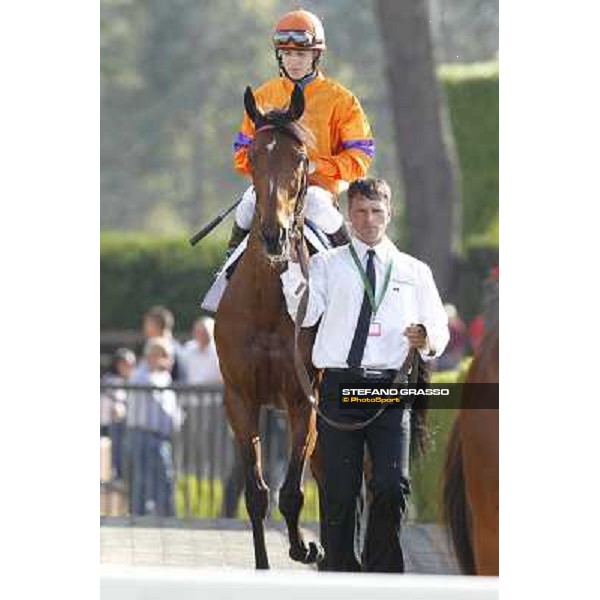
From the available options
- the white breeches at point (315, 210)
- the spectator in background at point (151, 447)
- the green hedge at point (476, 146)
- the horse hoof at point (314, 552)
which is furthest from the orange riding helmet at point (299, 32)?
the green hedge at point (476, 146)

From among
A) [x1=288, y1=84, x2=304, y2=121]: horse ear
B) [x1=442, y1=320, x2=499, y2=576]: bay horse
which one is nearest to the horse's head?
[x1=288, y1=84, x2=304, y2=121]: horse ear

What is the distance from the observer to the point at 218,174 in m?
27.3

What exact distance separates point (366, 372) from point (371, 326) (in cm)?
18

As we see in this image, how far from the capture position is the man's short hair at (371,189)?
6805 mm

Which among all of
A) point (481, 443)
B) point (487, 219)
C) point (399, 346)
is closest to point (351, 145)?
point (399, 346)

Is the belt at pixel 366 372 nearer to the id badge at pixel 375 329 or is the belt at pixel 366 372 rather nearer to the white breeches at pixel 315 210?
the id badge at pixel 375 329

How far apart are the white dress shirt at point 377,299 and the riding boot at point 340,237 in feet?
0.53

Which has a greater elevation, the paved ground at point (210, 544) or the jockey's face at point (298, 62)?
the jockey's face at point (298, 62)

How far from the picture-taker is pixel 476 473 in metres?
6.90

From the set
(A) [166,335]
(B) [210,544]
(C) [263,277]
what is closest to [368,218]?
(C) [263,277]

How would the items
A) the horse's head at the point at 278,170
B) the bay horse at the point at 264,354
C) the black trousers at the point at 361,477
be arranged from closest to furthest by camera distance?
the horse's head at the point at 278,170 → the bay horse at the point at 264,354 → the black trousers at the point at 361,477

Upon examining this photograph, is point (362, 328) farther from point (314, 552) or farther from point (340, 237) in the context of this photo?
point (314, 552)
